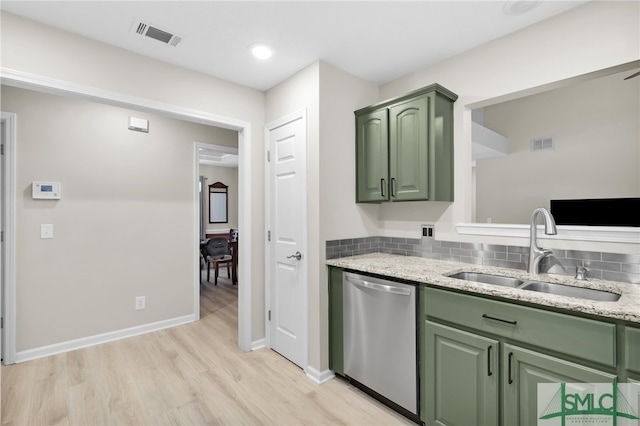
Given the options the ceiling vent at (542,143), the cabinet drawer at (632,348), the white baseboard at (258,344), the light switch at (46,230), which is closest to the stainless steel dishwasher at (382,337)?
the cabinet drawer at (632,348)

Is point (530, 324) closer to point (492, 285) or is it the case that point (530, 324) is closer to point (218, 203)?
point (492, 285)

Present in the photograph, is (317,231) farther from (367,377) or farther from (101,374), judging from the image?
(101,374)

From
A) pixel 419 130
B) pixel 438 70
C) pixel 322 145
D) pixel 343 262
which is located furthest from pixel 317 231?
pixel 438 70

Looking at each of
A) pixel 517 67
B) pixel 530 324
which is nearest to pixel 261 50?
pixel 517 67

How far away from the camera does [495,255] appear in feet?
7.17

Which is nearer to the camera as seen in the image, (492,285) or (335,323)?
(492,285)

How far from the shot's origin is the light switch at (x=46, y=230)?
9.15 ft

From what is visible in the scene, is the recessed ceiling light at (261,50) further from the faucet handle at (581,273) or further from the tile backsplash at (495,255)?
the faucet handle at (581,273)

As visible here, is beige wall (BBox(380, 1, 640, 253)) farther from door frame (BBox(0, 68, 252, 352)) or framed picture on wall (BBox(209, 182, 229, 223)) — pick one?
framed picture on wall (BBox(209, 182, 229, 223))

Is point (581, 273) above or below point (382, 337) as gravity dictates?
above

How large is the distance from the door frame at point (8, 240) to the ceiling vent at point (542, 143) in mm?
6048

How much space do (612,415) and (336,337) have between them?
1.58m

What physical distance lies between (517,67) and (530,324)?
1675 millimetres

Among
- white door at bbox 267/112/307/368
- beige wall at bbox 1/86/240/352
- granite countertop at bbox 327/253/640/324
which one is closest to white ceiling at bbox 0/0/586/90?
white door at bbox 267/112/307/368
